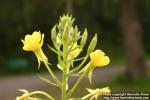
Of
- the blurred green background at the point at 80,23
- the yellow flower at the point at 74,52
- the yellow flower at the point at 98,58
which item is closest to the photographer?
the yellow flower at the point at 98,58

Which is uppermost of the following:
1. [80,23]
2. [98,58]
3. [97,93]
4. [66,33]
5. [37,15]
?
[37,15]

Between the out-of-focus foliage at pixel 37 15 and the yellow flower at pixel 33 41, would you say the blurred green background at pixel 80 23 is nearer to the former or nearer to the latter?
the out-of-focus foliage at pixel 37 15

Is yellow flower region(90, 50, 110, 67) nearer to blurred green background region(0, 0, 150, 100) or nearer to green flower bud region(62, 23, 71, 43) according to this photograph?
green flower bud region(62, 23, 71, 43)

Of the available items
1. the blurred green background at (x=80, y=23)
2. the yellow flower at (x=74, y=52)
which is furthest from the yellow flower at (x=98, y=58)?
the blurred green background at (x=80, y=23)

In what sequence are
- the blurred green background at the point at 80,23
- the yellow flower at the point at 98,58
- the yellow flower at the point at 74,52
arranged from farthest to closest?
A: the blurred green background at the point at 80,23
the yellow flower at the point at 74,52
the yellow flower at the point at 98,58

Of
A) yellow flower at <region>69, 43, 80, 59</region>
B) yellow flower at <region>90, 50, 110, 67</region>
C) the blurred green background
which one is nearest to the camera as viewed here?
yellow flower at <region>90, 50, 110, 67</region>

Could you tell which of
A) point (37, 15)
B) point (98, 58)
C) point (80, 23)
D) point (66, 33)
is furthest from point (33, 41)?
point (37, 15)

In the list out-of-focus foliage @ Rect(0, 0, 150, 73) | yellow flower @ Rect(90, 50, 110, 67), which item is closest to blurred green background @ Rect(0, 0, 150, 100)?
out-of-focus foliage @ Rect(0, 0, 150, 73)

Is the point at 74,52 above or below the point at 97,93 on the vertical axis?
above

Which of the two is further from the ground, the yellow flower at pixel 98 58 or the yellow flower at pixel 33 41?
the yellow flower at pixel 33 41

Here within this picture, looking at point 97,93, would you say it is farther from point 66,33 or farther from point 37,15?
point 37,15

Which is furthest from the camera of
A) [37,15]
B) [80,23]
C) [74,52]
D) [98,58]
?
[37,15]
